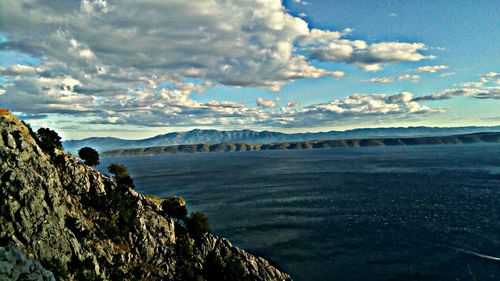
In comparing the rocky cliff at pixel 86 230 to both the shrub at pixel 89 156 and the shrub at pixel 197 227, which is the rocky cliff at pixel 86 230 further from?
the shrub at pixel 89 156

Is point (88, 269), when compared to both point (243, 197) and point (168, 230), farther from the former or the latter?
point (243, 197)

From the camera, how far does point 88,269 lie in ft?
178

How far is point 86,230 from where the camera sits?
6059 centimetres

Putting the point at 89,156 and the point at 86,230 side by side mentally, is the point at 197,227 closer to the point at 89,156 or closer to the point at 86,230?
the point at 86,230

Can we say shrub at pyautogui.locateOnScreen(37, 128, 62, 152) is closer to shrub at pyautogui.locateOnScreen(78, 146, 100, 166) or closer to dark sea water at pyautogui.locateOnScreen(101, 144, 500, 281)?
shrub at pyautogui.locateOnScreen(78, 146, 100, 166)

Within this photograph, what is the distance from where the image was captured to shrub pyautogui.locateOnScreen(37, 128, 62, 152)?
2901 inches

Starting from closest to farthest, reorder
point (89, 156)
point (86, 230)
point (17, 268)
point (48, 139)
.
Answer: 1. point (17, 268)
2. point (86, 230)
3. point (48, 139)
4. point (89, 156)

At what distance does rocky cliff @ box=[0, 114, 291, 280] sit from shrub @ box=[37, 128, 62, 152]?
1.93 m

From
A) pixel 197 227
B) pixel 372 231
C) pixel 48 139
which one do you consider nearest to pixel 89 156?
pixel 48 139

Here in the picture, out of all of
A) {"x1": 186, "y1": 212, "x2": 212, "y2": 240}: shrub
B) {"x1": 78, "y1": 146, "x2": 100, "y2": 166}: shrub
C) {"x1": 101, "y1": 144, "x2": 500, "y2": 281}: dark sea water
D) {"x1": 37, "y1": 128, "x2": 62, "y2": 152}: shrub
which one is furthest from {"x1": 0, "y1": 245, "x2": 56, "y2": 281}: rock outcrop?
{"x1": 101, "y1": 144, "x2": 500, "y2": 281}: dark sea water

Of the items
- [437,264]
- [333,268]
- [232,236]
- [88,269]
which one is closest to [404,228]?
[437,264]

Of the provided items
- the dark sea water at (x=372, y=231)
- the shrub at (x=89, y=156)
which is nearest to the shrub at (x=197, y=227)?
the dark sea water at (x=372, y=231)

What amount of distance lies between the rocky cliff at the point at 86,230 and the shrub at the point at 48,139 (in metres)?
1.93

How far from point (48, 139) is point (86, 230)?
28.2 m
